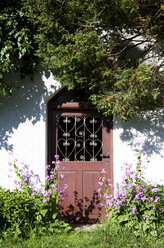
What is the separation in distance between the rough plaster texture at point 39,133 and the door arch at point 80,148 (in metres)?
0.21

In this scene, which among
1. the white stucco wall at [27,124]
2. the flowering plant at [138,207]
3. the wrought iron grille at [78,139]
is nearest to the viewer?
the flowering plant at [138,207]

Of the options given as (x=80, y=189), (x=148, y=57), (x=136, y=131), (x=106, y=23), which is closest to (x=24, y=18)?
(x=106, y=23)

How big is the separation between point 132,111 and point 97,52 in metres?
1.04

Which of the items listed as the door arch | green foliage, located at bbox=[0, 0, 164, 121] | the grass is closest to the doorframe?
the door arch

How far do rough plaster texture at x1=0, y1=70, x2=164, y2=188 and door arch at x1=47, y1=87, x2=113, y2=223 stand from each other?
21cm

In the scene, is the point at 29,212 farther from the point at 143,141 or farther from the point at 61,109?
the point at 143,141

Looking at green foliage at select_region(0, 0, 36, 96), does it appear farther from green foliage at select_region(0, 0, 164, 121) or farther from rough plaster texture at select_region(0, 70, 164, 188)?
rough plaster texture at select_region(0, 70, 164, 188)

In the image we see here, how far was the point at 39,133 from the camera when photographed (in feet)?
15.8

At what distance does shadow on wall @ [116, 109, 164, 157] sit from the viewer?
482 cm

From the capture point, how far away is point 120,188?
15.4 ft

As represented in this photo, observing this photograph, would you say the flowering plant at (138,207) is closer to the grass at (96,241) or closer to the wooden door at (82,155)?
the grass at (96,241)

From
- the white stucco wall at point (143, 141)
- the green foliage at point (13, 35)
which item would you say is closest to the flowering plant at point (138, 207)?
the white stucco wall at point (143, 141)

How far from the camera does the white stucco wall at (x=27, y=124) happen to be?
4754 mm

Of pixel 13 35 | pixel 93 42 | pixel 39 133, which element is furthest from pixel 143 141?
pixel 13 35
